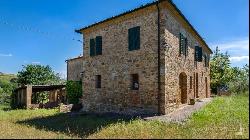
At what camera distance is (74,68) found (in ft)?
95.8

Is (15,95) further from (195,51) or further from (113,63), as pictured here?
(195,51)

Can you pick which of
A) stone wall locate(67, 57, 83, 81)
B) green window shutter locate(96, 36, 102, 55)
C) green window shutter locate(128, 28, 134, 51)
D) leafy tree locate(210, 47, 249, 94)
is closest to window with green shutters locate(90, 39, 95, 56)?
green window shutter locate(96, 36, 102, 55)

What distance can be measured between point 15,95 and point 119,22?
620 inches

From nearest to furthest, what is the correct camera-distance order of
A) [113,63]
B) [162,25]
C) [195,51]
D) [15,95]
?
[162,25] → [113,63] → [195,51] → [15,95]

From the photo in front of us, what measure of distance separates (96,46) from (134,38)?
3305 mm

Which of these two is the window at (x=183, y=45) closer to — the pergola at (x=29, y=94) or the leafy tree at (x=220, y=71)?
the pergola at (x=29, y=94)

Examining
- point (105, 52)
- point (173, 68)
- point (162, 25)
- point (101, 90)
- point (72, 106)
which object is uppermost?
point (162, 25)

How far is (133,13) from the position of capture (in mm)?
14758

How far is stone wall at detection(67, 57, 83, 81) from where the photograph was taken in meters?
28.4

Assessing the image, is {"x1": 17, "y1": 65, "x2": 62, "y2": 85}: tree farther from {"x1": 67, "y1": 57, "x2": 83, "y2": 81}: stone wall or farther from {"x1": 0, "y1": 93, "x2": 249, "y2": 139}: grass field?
{"x1": 0, "y1": 93, "x2": 249, "y2": 139}: grass field

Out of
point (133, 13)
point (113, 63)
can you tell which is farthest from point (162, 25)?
point (113, 63)

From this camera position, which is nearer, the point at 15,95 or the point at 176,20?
the point at 176,20

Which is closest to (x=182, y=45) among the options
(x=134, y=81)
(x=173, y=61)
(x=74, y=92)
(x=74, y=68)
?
(x=173, y=61)

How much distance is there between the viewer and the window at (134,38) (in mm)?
14664
